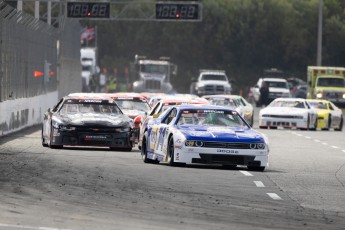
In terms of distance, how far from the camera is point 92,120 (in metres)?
29.8

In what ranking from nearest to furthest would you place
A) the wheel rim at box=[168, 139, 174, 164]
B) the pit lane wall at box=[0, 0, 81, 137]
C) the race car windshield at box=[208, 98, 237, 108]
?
the wheel rim at box=[168, 139, 174, 164] < the pit lane wall at box=[0, 0, 81, 137] < the race car windshield at box=[208, 98, 237, 108]

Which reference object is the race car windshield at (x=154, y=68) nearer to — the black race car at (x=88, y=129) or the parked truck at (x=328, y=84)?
the parked truck at (x=328, y=84)

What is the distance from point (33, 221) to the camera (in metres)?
14.1

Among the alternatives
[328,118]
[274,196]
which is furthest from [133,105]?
[274,196]

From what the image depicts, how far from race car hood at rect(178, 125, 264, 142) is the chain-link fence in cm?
1271

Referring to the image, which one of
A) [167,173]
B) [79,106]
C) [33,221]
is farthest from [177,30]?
[33,221]

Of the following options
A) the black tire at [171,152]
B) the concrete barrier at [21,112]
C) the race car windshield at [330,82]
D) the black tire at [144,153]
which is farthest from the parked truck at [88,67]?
the black tire at [171,152]

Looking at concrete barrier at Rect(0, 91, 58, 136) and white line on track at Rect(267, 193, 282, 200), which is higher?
white line on track at Rect(267, 193, 282, 200)

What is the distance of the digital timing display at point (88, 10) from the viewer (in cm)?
7531

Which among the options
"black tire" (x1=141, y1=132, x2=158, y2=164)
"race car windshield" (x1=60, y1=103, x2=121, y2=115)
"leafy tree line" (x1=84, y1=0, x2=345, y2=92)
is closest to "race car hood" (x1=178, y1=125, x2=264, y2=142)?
"black tire" (x1=141, y1=132, x2=158, y2=164)

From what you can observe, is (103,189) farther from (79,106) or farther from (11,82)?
(11,82)

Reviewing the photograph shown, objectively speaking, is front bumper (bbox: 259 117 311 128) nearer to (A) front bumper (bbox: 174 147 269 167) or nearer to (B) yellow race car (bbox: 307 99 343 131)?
(B) yellow race car (bbox: 307 99 343 131)

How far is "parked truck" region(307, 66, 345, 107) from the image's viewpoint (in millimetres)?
70812

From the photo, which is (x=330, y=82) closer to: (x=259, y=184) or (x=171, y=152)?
(x=171, y=152)
